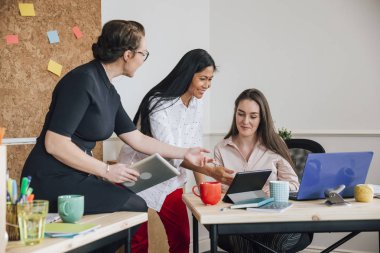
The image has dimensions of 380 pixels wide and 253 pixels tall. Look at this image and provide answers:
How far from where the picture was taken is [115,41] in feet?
6.00

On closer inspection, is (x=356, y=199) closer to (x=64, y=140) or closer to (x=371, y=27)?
(x=64, y=140)

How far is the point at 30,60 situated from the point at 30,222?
1.67 metres

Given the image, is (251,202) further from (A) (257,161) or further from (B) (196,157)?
(A) (257,161)

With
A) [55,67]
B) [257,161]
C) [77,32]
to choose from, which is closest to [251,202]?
[257,161]

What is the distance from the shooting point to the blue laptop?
6.11ft

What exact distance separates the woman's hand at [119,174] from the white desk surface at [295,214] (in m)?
0.28

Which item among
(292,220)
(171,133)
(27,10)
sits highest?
(27,10)

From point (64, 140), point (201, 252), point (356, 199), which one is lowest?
point (201, 252)

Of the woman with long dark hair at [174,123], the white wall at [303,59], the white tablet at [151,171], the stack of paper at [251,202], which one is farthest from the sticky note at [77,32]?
the stack of paper at [251,202]

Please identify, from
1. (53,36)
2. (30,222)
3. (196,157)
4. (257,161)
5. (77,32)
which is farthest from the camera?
(77,32)

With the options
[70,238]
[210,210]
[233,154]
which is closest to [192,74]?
[233,154]

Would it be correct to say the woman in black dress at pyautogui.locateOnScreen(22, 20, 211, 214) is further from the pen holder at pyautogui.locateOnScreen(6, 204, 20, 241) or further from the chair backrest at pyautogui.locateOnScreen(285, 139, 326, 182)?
the chair backrest at pyautogui.locateOnScreen(285, 139, 326, 182)

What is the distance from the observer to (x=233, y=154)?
249cm

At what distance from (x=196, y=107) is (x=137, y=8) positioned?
1.05 metres
